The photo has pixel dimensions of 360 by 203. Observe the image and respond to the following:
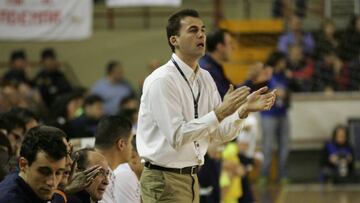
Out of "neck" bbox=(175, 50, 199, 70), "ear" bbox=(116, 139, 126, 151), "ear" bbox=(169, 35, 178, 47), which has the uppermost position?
"ear" bbox=(169, 35, 178, 47)

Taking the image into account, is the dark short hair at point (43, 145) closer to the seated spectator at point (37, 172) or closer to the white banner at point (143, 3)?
the seated spectator at point (37, 172)

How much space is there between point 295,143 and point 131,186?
11.6 m

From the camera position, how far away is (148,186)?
6785 mm

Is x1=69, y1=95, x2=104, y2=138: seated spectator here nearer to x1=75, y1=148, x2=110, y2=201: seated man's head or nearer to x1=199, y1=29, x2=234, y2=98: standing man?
x1=199, y1=29, x2=234, y2=98: standing man

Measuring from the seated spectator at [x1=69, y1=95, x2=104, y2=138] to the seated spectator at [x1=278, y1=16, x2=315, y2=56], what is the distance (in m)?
5.97

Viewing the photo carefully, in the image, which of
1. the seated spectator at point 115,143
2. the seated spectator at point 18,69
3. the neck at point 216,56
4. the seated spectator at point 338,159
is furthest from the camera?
the seated spectator at point 18,69

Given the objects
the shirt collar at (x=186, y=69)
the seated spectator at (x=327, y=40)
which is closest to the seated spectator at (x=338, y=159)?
the seated spectator at (x=327, y=40)

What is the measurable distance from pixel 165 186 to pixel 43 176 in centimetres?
186

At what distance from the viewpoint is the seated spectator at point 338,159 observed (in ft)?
54.6

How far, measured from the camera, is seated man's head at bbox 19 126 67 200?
496 centimetres

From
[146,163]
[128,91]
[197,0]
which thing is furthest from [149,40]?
[146,163]

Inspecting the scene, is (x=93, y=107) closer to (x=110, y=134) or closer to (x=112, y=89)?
(x=112, y=89)

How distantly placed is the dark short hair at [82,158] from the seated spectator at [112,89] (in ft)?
35.5

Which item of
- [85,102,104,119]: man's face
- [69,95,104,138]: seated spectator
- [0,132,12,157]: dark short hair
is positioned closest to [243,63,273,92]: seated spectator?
[0,132,12,157]: dark short hair
